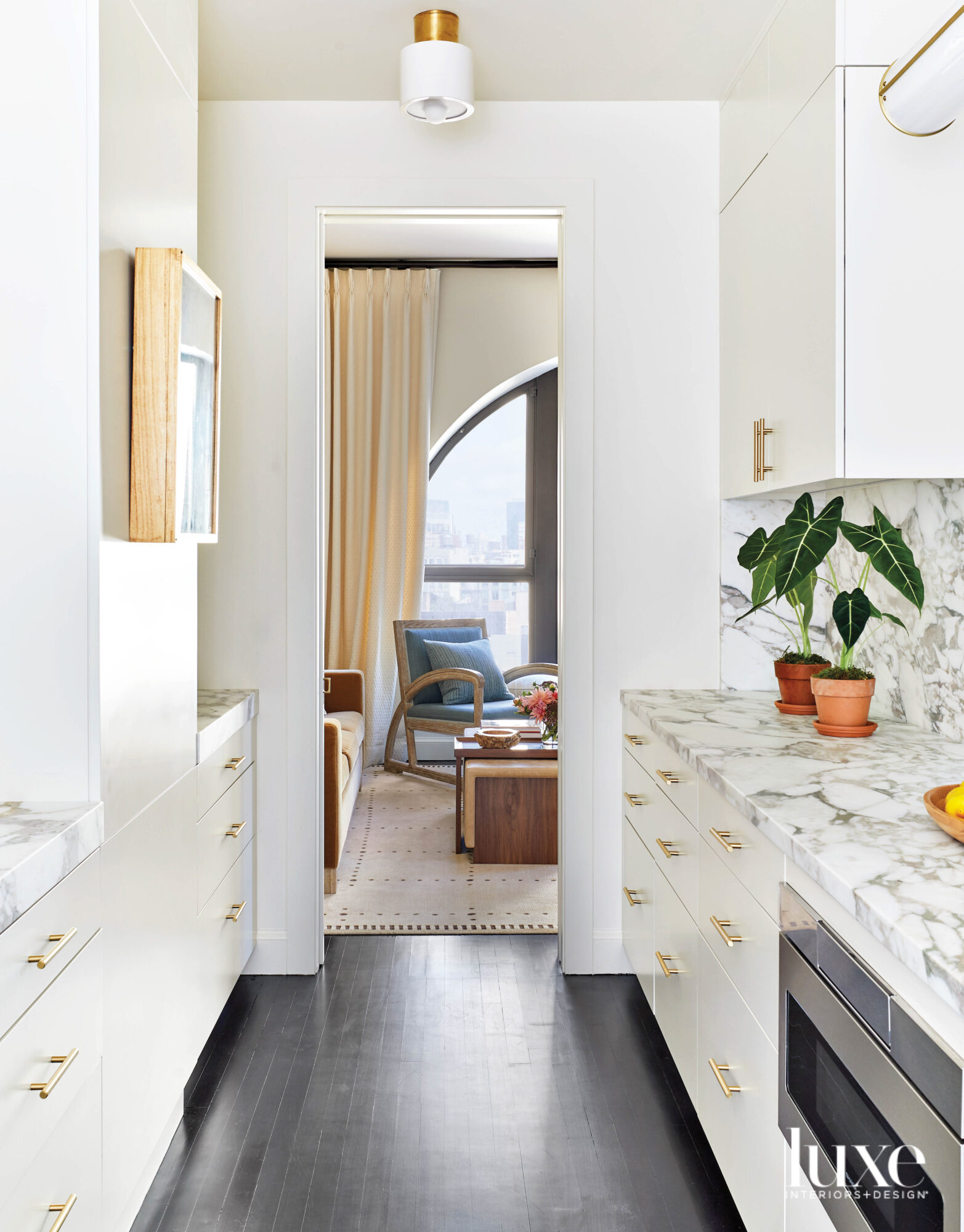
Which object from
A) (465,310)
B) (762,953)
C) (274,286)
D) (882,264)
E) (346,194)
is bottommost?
(762,953)

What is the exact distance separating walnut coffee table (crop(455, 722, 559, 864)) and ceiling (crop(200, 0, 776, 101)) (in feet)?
7.91

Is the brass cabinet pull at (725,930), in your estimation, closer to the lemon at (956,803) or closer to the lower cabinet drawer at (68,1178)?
the lemon at (956,803)

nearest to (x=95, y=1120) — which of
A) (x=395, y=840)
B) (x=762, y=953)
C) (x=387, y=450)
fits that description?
(x=762, y=953)

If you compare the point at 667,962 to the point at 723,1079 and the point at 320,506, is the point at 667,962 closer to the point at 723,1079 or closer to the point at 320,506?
the point at 723,1079

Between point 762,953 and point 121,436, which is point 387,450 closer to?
point 121,436

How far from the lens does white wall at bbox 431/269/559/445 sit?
5996mm

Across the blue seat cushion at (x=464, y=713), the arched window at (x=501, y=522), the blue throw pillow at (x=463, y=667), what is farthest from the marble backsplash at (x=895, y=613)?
the arched window at (x=501, y=522)

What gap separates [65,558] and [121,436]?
268 mm

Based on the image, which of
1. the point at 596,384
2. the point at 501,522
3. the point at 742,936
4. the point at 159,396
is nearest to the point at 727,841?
the point at 742,936

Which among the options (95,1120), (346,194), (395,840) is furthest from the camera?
(395,840)

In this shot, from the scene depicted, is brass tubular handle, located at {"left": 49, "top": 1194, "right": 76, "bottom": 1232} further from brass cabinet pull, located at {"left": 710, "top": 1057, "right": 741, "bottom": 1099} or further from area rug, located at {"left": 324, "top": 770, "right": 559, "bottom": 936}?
area rug, located at {"left": 324, "top": 770, "right": 559, "bottom": 936}

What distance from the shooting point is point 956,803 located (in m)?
1.36

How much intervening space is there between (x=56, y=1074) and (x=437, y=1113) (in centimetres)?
111

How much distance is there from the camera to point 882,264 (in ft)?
6.41
